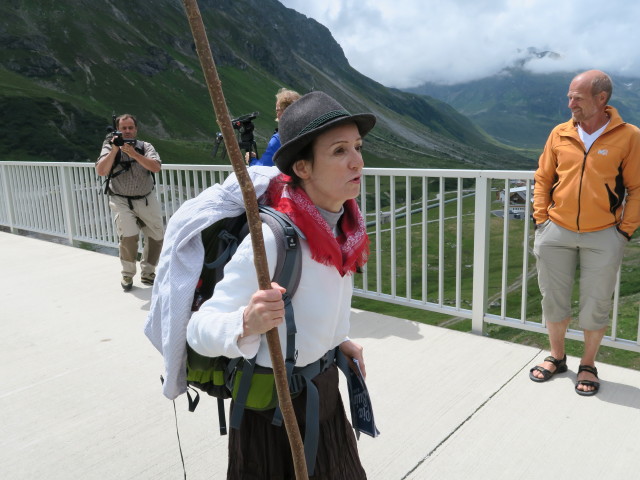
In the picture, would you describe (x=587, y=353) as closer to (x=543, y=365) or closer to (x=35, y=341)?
(x=543, y=365)

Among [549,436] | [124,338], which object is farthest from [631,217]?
[124,338]

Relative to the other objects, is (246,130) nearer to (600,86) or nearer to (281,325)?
(600,86)

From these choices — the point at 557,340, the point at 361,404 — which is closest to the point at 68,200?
the point at 557,340

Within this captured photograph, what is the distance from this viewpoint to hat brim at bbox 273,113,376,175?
1.48m

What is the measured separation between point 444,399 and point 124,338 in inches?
97.1

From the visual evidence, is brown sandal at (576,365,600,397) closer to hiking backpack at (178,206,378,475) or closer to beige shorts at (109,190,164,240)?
hiking backpack at (178,206,378,475)

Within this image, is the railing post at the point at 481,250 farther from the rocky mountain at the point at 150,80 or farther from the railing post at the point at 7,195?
the rocky mountain at the point at 150,80

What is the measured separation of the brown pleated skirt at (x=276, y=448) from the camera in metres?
1.66

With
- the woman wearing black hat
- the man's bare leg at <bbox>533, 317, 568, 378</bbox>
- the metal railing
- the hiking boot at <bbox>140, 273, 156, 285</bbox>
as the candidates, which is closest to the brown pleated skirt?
the woman wearing black hat

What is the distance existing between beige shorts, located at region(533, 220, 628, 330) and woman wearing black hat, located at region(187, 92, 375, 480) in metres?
2.03

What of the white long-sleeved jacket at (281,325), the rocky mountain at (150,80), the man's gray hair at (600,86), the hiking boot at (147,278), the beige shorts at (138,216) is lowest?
the hiking boot at (147,278)

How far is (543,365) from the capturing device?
11.4 feet

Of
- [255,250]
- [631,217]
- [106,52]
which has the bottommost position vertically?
[631,217]

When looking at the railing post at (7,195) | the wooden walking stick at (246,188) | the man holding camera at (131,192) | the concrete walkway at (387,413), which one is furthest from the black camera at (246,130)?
the railing post at (7,195)
